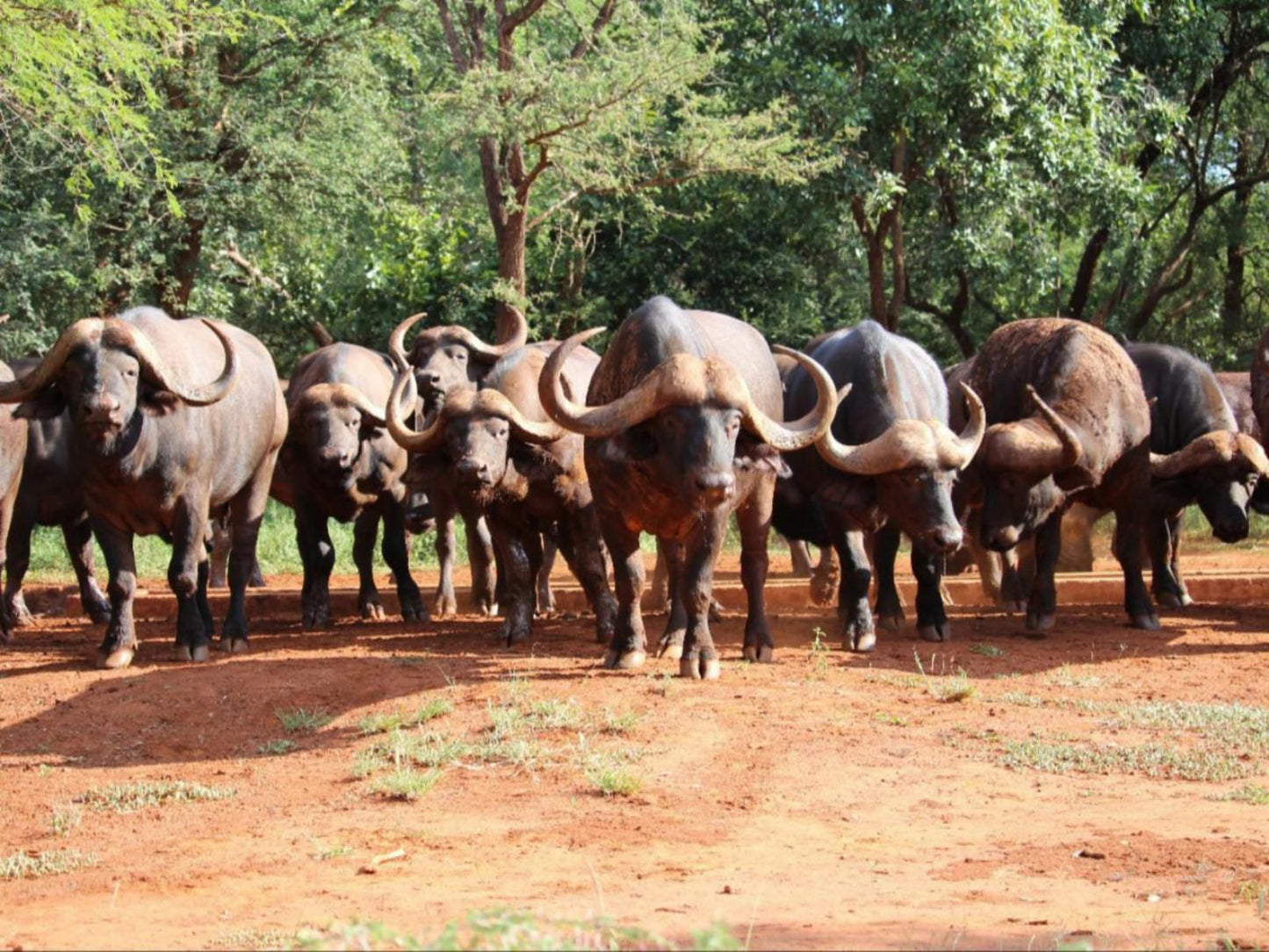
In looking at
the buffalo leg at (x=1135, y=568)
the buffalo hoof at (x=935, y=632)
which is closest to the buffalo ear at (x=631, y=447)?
the buffalo hoof at (x=935, y=632)

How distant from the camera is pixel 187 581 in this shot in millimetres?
12258

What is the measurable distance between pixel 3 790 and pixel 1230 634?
9072 millimetres

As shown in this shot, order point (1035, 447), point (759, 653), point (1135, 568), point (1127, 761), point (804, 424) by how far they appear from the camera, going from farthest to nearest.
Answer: point (1135, 568) → point (1035, 447) → point (759, 653) → point (804, 424) → point (1127, 761)

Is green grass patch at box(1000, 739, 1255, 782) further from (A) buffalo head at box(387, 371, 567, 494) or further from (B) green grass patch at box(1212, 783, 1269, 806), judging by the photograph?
(A) buffalo head at box(387, 371, 567, 494)

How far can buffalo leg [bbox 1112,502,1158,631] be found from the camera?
13875 millimetres

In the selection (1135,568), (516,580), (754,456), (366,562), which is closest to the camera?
(754,456)

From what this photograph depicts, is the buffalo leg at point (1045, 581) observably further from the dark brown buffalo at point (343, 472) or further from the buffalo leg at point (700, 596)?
the dark brown buffalo at point (343, 472)

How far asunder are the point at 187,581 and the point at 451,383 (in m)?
4.53

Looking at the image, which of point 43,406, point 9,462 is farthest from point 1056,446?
point 9,462

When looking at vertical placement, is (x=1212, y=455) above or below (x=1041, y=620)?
above

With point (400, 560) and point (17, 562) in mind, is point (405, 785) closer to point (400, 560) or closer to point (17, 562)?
point (400, 560)

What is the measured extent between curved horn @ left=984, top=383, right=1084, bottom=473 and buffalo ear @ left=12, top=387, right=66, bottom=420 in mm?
6497

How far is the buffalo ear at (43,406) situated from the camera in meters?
12.0

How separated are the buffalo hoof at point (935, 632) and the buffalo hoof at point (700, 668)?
278 centimetres
